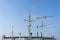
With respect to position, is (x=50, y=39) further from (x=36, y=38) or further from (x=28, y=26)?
(x=28, y=26)

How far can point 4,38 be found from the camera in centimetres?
12156

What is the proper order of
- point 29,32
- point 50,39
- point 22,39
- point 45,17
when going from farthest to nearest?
point 50,39 < point 22,39 < point 45,17 < point 29,32

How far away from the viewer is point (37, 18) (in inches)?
2933

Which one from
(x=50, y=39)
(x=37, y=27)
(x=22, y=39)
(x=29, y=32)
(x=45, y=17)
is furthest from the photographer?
(x=50, y=39)

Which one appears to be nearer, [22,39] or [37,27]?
[37,27]

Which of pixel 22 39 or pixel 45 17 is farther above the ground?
pixel 45 17

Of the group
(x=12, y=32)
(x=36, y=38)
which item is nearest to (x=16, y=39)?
(x=36, y=38)

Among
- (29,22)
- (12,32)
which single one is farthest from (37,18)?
(12,32)

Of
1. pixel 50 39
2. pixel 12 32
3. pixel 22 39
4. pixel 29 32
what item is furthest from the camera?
pixel 50 39

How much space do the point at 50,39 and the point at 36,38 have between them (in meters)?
14.4

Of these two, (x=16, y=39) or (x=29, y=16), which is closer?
(x=29, y=16)

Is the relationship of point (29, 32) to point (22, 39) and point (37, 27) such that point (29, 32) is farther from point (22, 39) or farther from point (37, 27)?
point (22, 39)

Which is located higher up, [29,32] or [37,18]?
[37,18]

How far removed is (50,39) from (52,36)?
3.08 meters
